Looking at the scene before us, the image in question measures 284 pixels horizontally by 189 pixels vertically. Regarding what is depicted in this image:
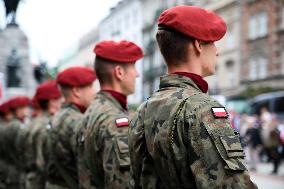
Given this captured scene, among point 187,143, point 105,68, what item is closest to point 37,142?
point 105,68

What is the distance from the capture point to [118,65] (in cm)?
371

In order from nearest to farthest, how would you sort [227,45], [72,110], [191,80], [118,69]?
1. [191,80]
2. [118,69]
3. [72,110]
4. [227,45]

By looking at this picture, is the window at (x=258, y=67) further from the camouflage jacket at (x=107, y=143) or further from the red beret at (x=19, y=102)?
the camouflage jacket at (x=107, y=143)

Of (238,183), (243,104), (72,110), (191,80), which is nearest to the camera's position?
(238,183)

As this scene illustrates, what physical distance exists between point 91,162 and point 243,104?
25.5 meters

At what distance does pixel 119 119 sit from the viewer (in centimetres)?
341

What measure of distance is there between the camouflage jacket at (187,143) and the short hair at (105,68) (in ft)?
4.19

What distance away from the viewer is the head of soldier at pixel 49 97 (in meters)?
6.11

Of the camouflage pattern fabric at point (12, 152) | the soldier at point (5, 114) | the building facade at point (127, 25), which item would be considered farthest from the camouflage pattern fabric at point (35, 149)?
the building facade at point (127, 25)

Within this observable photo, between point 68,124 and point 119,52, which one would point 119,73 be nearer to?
point 119,52

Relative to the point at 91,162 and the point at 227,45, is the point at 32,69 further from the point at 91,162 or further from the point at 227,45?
the point at 227,45

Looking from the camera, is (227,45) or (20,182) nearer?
(20,182)

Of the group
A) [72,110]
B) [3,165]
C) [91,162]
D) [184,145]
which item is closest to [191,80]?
[184,145]

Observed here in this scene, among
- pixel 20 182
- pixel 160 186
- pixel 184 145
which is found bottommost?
pixel 20 182
